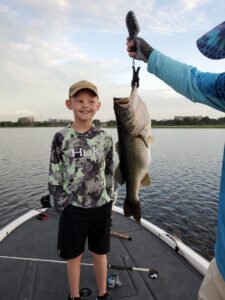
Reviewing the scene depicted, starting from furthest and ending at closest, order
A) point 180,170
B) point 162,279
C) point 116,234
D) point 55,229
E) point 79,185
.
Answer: point 180,170 → point 55,229 → point 116,234 → point 162,279 → point 79,185

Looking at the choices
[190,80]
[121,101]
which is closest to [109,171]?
[121,101]

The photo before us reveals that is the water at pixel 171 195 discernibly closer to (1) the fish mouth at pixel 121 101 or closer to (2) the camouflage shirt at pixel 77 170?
(2) the camouflage shirt at pixel 77 170

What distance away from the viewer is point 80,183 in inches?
138

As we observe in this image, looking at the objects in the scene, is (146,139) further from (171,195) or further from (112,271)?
(171,195)

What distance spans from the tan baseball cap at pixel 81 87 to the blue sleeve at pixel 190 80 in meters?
1.22

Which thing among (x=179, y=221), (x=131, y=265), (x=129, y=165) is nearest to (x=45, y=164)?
(x=179, y=221)

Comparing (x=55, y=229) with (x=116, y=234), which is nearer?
(x=116, y=234)

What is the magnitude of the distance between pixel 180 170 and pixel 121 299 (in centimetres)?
1875

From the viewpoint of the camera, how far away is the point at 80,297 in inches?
154

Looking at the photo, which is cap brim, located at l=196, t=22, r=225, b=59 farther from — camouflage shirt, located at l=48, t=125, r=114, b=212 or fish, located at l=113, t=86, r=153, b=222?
camouflage shirt, located at l=48, t=125, r=114, b=212

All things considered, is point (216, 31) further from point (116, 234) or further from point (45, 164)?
point (45, 164)

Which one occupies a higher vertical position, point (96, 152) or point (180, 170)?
point (96, 152)

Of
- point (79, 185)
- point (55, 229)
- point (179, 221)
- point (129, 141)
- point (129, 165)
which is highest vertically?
point (129, 141)

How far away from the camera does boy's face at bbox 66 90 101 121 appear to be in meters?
3.55
